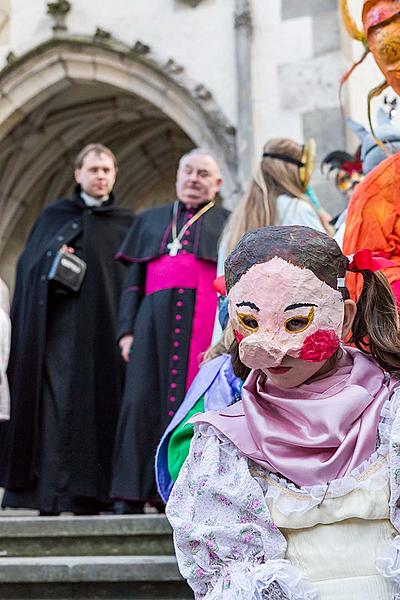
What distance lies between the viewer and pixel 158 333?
4.96 metres

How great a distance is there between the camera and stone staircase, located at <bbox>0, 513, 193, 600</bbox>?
12.0 ft

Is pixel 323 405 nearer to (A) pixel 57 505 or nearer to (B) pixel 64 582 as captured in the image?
(B) pixel 64 582

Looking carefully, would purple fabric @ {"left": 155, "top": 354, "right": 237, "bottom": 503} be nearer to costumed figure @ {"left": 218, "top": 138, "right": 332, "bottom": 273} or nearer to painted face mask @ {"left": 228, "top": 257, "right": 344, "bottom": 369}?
painted face mask @ {"left": 228, "top": 257, "right": 344, "bottom": 369}

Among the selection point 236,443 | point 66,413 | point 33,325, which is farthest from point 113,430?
point 236,443

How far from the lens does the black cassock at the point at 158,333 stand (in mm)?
4805

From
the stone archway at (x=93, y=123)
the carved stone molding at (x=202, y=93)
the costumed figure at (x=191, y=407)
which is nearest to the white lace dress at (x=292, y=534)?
the costumed figure at (x=191, y=407)

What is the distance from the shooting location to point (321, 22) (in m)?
7.67

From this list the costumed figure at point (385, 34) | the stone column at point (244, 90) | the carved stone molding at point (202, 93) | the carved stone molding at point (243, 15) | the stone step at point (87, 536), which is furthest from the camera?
the carved stone molding at point (202, 93)

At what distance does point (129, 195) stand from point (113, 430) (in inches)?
231

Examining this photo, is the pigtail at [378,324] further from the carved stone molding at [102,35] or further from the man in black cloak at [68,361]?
the carved stone molding at [102,35]

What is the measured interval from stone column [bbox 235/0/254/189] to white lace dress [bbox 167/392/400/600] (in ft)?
18.5

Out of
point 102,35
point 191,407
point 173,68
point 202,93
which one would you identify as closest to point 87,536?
point 191,407

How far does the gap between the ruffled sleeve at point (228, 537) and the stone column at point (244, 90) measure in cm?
560

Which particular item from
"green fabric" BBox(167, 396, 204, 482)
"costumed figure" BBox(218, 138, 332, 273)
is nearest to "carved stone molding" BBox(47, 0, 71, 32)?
"costumed figure" BBox(218, 138, 332, 273)
